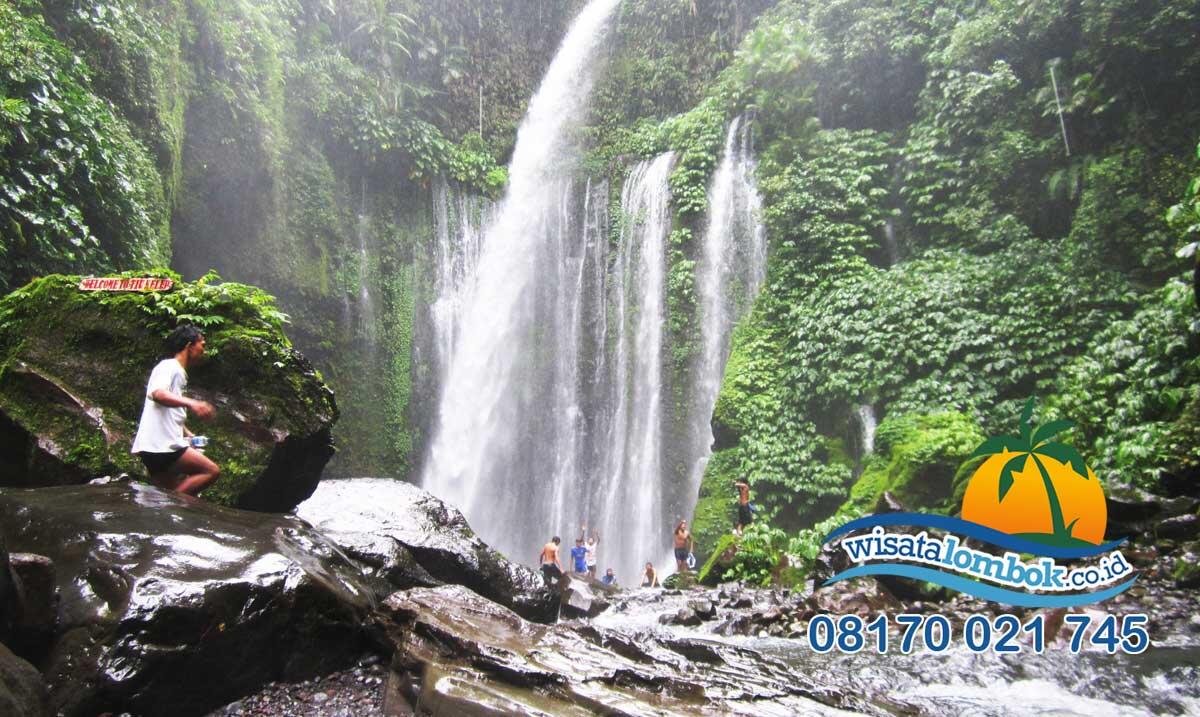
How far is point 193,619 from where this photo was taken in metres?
2.88

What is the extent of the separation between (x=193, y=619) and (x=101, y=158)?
302 inches

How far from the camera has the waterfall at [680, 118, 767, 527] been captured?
14.7 meters

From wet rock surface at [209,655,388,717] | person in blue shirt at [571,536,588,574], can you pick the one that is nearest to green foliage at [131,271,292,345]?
wet rock surface at [209,655,388,717]

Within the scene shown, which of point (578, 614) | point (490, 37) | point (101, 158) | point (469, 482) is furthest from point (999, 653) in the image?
point (490, 37)

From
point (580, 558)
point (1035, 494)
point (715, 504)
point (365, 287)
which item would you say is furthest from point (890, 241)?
point (365, 287)

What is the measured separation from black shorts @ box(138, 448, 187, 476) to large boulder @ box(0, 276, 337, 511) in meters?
0.46

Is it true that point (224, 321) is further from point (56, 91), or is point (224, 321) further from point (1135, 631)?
point (1135, 631)

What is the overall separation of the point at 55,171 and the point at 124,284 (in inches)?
133

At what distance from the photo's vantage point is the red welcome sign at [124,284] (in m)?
5.38

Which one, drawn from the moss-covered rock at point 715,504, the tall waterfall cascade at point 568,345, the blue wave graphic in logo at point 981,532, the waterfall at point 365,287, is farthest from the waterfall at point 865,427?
the waterfall at point 365,287

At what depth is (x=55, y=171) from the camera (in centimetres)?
748

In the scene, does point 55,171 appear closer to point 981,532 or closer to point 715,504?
point 981,532

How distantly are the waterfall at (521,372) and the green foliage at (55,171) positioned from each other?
947 centimetres

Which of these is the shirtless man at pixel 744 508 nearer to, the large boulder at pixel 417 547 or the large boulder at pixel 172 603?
the large boulder at pixel 417 547
